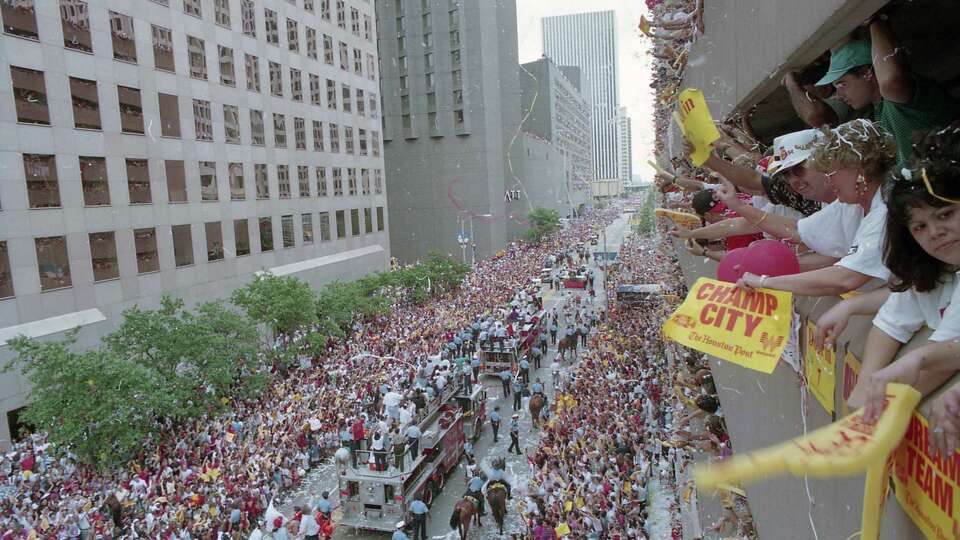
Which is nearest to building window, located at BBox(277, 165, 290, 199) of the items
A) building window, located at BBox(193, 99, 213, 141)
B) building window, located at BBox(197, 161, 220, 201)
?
building window, located at BBox(197, 161, 220, 201)

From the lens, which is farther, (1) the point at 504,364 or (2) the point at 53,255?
(1) the point at 504,364

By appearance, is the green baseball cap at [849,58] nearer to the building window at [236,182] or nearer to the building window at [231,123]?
the building window at [236,182]

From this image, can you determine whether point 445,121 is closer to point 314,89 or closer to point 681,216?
point 314,89

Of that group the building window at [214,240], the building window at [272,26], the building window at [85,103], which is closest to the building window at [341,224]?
the building window at [272,26]

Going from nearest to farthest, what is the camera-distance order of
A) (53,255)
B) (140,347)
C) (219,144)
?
1. (140,347)
2. (53,255)
3. (219,144)

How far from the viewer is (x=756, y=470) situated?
63.2 inches

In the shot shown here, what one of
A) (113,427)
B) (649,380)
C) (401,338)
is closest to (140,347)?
(113,427)

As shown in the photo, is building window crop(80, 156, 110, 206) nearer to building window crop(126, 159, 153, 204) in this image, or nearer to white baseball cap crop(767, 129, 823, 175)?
building window crop(126, 159, 153, 204)

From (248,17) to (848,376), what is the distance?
1346 inches

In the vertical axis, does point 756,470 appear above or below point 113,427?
above

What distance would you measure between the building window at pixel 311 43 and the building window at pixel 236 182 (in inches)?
388

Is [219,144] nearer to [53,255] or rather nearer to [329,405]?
[53,255]

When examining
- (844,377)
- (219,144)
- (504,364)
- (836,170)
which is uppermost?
(219,144)

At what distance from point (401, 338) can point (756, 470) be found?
2509 cm
